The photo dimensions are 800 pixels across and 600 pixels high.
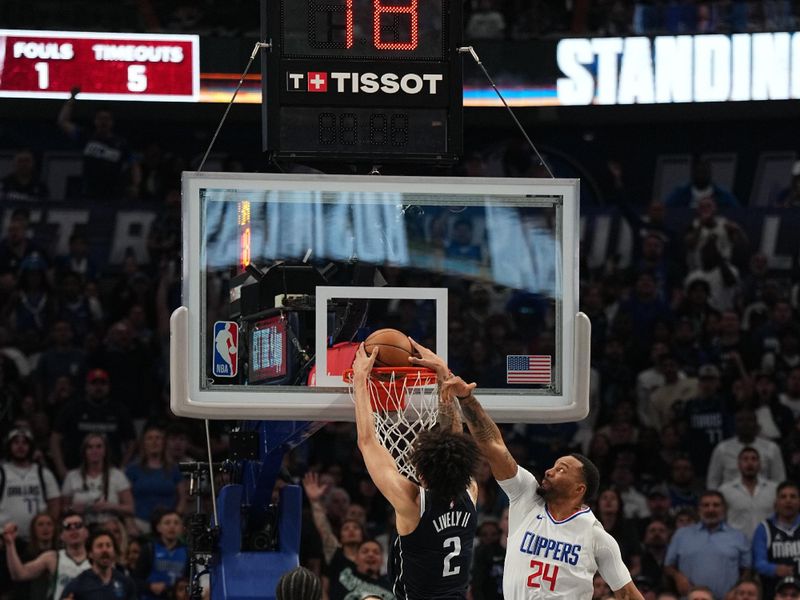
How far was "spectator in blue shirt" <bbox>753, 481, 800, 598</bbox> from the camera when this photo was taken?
12.0 meters

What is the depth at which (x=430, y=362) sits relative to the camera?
23.2ft

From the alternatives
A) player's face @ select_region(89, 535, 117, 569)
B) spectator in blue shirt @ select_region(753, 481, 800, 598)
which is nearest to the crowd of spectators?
spectator in blue shirt @ select_region(753, 481, 800, 598)

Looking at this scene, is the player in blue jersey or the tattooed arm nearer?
the player in blue jersey

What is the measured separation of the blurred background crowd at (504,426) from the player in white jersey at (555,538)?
1642 mm

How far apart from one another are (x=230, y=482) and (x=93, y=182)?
28.6ft

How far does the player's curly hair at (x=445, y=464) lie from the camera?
249 inches

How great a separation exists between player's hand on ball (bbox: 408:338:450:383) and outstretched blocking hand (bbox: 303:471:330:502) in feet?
15.0

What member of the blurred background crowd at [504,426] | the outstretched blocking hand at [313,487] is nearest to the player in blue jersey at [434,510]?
the blurred background crowd at [504,426]

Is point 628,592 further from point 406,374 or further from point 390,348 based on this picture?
point 390,348

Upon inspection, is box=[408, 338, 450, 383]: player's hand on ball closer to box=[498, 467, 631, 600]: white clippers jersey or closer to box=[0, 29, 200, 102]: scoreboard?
box=[498, 467, 631, 600]: white clippers jersey

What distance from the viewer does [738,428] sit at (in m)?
13.1

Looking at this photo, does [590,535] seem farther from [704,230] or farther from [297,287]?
[704,230]

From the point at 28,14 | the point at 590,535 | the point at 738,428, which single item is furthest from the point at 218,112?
the point at 590,535

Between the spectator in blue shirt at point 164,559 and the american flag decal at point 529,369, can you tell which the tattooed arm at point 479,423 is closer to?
the american flag decal at point 529,369
